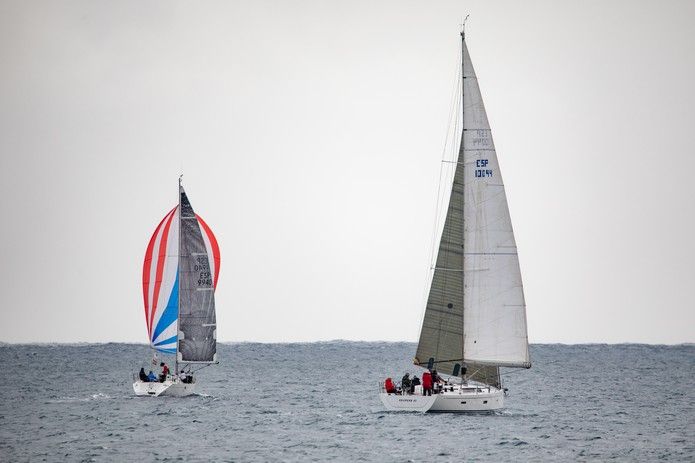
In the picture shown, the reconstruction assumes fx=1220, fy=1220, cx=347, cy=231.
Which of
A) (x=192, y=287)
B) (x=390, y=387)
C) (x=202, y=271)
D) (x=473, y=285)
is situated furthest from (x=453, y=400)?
(x=192, y=287)

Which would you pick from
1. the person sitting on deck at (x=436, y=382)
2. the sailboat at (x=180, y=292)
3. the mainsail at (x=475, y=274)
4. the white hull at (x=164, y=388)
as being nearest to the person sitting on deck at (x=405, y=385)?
the mainsail at (x=475, y=274)

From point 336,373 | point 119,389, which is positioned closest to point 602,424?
point 119,389

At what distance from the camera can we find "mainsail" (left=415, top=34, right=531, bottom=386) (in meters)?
48.4

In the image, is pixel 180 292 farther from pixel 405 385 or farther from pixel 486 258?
pixel 486 258

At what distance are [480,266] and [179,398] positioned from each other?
1981 centimetres

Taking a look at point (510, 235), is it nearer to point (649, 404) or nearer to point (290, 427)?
point (290, 427)

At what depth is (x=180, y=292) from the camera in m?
60.6

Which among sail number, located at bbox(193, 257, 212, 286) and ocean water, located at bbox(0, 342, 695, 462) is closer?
ocean water, located at bbox(0, 342, 695, 462)

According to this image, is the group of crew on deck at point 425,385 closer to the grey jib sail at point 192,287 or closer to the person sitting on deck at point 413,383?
the person sitting on deck at point 413,383

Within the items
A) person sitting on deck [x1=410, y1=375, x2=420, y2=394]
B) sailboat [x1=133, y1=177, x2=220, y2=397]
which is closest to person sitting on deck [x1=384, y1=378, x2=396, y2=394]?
person sitting on deck [x1=410, y1=375, x2=420, y2=394]

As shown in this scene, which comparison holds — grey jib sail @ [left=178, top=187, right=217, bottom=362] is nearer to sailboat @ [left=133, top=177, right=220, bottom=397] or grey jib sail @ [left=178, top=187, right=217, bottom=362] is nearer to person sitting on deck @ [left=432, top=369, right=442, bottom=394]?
sailboat @ [left=133, top=177, right=220, bottom=397]

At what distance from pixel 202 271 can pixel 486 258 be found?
17.6 metres

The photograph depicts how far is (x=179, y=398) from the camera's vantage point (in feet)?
201

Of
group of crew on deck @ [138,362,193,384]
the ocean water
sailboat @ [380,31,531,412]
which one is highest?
sailboat @ [380,31,531,412]
